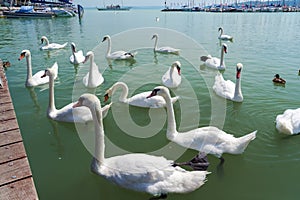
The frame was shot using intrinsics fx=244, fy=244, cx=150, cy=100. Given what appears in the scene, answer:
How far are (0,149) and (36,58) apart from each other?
12.0 metres

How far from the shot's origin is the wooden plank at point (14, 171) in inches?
117

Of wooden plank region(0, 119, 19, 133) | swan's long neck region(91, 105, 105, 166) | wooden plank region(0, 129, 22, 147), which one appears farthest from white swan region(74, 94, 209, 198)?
wooden plank region(0, 119, 19, 133)

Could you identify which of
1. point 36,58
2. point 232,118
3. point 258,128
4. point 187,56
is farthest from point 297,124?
point 36,58

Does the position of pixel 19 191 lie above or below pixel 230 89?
above

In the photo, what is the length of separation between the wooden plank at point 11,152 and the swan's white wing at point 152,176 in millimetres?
1371

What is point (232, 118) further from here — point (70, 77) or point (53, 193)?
point (70, 77)

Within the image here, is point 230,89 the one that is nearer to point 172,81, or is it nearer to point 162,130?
point 172,81

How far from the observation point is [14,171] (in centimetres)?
312

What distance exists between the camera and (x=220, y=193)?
415 centimetres

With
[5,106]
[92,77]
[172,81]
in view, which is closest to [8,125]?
[5,106]

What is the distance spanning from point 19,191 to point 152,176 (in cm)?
178

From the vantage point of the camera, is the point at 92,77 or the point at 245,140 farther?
the point at 92,77

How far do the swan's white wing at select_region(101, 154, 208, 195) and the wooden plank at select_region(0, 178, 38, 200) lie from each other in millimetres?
1308

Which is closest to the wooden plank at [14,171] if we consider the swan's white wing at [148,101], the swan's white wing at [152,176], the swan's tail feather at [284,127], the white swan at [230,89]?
the swan's white wing at [152,176]
